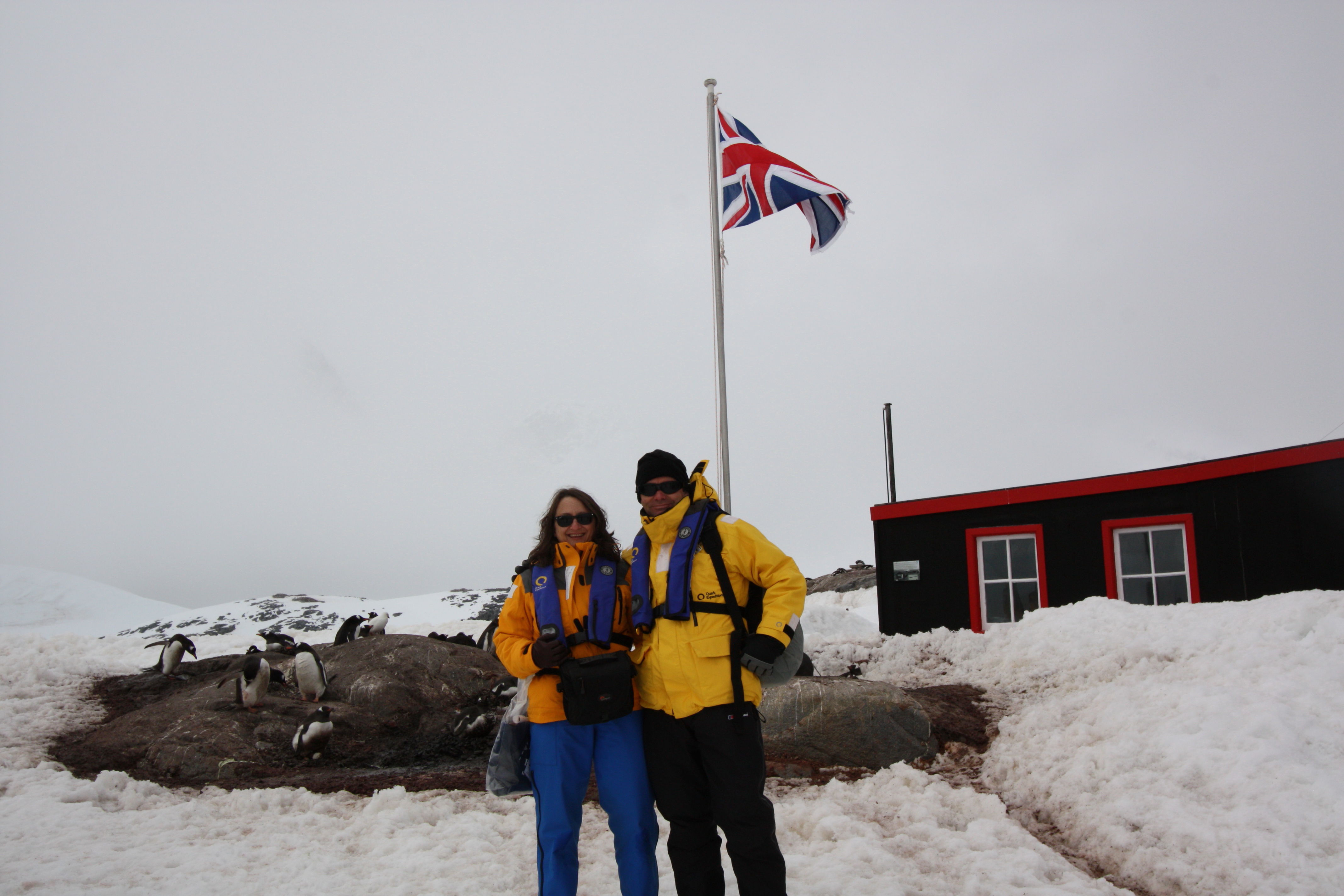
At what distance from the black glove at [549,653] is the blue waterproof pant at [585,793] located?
30cm

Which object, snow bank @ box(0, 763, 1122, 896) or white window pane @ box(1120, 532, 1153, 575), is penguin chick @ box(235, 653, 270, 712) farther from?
white window pane @ box(1120, 532, 1153, 575)

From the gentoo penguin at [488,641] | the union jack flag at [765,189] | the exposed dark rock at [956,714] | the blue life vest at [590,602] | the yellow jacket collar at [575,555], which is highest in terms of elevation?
the union jack flag at [765,189]

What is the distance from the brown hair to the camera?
4.17 m

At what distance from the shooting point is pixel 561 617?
3975 mm

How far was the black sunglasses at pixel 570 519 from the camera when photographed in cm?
418

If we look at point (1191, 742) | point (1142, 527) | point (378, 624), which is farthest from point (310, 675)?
point (1142, 527)

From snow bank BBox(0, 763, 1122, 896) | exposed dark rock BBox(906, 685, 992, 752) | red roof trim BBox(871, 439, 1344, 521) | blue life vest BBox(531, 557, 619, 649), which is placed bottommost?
snow bank BBox(0, 763, 1122, 896)

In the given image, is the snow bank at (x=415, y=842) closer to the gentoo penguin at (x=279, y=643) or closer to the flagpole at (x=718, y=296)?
the flagpole at (x=718, y=296)

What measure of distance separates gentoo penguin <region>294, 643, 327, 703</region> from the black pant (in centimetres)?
798

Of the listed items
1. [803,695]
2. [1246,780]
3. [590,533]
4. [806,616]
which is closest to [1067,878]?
[1246,780]

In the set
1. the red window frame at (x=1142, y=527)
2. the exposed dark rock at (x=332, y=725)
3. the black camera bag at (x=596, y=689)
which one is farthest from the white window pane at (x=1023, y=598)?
the black camera bag at (x=596, y=689)

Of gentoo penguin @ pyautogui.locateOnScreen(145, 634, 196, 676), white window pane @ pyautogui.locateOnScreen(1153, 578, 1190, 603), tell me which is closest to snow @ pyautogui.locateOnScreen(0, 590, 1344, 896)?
white window pane @ pyautogui.locateOnScreen(1153, 578, 1190, 603)

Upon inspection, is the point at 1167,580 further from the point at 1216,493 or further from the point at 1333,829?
the point at 1333,829

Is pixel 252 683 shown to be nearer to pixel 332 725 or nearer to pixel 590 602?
pixel 332 725
